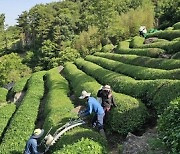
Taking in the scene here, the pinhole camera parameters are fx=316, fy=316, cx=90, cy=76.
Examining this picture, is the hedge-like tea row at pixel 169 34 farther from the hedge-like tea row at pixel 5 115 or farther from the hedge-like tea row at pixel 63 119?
the hedge-like tea row at pixel 5 115

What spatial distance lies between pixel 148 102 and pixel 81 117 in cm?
352

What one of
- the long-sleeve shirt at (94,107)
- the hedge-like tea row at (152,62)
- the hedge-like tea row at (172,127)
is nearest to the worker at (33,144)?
the long-sleeve shirt at (94,107)

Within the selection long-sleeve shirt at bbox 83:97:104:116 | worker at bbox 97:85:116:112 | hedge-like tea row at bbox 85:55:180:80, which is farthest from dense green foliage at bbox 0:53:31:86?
long-sleeve shirt at bbox 83:97:104:116

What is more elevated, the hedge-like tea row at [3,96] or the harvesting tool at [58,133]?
the harvesting tool at [58,133]

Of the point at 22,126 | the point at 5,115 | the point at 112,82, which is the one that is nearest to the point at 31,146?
the point at 22,126

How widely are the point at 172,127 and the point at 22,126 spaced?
489 inches

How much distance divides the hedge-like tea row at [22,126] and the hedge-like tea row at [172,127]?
29.4ft

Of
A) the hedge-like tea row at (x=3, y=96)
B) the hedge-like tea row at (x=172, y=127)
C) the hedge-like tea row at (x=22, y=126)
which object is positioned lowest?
the hedge-like tea row at (x=3, y=96)

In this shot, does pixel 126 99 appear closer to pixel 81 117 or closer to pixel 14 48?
pixel 81 117

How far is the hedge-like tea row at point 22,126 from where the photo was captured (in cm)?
1762

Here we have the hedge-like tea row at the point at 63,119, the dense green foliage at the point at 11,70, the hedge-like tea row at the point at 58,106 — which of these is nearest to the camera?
the hedge-like tea row at the point at 63,119

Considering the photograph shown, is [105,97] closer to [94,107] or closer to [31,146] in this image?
[94,107]

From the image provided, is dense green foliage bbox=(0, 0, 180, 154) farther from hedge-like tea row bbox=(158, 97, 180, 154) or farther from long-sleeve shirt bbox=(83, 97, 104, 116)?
long-sleeve shirt bbox=(83, 97, 104, 116)

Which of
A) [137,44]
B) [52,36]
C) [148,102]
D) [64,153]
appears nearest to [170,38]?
[137,44]
